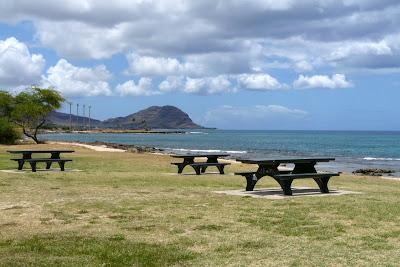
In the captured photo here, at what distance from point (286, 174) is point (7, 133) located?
155 feet

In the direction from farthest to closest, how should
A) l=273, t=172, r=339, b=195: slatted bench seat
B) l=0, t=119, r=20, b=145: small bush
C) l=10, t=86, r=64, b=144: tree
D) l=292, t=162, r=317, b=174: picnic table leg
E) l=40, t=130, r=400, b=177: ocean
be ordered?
1. l=10, t=86, r=64, b=144: tree
2. l=0, t=119, r=20, b=145: small bush
3. l=40, t=130, r=400, b=177: ocean
4. l=292, t=162, r=317, b=174: picnic table leg
5. l=273, t=172, r=339, b=195: slatted bench seat

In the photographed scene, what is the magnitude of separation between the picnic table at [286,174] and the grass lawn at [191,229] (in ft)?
2.59

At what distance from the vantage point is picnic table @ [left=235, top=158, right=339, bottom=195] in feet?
46.4

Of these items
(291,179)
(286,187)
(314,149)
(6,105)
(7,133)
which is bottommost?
(314,149)

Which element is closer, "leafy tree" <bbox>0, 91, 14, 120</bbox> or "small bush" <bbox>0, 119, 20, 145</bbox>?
"small bush" <bbox>0, 119, 20, 145</bbox>

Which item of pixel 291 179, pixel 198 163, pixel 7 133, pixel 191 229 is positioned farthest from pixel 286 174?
pixel 7 133

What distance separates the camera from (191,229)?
9188 mm

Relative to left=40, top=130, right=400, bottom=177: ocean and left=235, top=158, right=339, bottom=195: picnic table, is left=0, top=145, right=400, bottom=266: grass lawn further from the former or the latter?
left=40, top=130, right=400, bottom=177: ocean

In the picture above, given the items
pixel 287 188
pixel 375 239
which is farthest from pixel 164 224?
pixel 287 188

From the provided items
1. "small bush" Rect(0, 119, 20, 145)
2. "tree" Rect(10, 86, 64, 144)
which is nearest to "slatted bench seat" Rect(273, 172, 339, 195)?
"small bush" Rect(0, 119, 20, 145)

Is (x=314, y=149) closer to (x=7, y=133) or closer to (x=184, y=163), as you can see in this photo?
(x=7, y=133)

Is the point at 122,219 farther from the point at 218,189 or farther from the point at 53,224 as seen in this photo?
the point at 218,189

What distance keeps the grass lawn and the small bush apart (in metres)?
44.0

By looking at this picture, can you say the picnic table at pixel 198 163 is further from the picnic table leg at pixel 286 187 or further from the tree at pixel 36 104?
the tree at pixel 36 104
